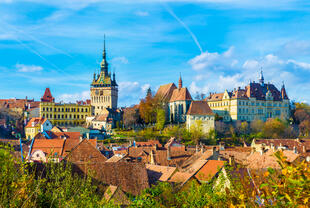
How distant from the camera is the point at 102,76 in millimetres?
108625

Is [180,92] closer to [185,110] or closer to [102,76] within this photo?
[185,110]

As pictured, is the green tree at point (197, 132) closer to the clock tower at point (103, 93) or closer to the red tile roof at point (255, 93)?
the red tile roof at point (255, 93)

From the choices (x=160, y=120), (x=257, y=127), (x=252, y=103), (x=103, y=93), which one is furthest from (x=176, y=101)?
(x=103, y=93)

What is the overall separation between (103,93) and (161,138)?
41.5 m

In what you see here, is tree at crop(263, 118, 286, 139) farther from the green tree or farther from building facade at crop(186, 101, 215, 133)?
the green tree

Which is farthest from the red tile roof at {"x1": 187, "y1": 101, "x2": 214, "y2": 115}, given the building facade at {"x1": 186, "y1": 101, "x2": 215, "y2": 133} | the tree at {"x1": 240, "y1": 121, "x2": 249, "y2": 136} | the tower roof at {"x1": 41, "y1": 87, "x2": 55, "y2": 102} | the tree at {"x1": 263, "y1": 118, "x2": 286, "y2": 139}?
the tower roof at {"x1": 41, "y1": 87, "x2": 55, "y2": 102}

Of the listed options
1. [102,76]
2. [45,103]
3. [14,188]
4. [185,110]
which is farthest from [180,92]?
[14,188]

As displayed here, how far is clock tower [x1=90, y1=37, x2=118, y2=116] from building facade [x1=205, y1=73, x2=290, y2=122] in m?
29.9

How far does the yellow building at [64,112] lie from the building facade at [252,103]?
38131 millimetres

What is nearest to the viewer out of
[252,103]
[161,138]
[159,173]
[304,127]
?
[159,173]

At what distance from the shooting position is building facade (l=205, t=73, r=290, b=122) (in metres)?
84.5

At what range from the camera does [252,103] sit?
86.6 meters

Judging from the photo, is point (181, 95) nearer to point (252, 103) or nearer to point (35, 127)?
point (252, 103)

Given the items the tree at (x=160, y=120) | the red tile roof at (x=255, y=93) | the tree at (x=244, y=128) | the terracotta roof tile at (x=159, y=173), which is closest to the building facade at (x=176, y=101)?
the tree at (x=160, y=120)
